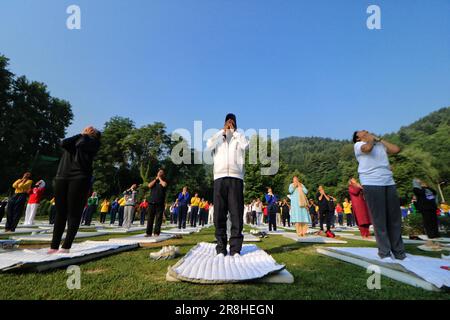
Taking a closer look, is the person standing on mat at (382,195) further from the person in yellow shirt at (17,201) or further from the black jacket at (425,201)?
the person in yellow shirt at (17,201)

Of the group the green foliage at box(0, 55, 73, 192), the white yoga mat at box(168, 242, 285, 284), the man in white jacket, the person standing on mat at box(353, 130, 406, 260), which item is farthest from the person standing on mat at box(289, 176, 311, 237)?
the green foliage at box(0, 55, 73, 192)

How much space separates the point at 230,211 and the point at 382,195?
2.45 meters

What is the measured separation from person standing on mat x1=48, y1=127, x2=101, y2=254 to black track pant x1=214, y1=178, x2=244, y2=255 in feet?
7.75

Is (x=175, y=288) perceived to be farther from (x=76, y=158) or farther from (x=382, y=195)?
(x=382, y=195)

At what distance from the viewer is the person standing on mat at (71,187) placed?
4.46m

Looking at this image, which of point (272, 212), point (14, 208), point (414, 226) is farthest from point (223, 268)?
point (414, 226)

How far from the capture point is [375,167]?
4234 mm

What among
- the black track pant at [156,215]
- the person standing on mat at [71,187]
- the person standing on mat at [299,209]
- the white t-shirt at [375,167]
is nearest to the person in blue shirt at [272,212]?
the person standing on mat at [299,209]

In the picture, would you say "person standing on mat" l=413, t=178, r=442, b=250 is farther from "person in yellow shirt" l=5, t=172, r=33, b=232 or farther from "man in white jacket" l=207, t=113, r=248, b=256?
"person in yellow shirt" l=5, t=172, r=33, b=232

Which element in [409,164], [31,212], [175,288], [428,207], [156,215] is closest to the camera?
[175,288]

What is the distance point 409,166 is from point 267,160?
2750 cm

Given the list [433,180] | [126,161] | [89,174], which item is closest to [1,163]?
[126,161]
